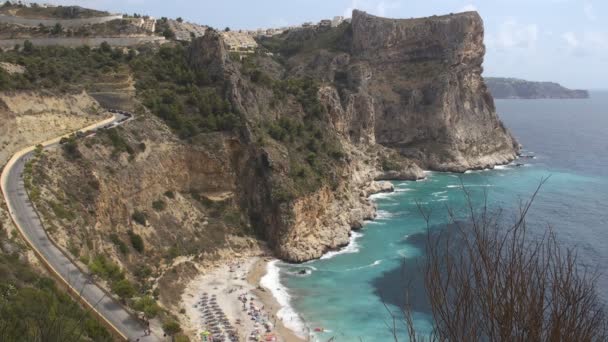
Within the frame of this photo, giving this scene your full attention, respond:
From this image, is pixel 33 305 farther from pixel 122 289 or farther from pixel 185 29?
pixel 185 29

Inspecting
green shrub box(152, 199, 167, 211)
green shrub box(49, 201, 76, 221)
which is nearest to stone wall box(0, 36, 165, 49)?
green shrub box(152, 199, 167, 211)

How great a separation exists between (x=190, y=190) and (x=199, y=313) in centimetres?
1613

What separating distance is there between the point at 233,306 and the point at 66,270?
556 inches

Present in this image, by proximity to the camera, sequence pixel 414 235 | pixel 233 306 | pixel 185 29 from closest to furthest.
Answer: pixel 233 306, pixel 414 235, pixel 185 29

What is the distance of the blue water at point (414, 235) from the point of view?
129 ft

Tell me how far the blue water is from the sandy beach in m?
2.31

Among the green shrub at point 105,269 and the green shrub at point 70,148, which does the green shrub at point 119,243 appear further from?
the green shrub at point 70,148

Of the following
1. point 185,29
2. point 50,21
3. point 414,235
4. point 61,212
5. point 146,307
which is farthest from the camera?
point 185,29

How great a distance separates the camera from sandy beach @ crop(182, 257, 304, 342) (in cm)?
3553

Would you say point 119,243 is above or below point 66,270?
below

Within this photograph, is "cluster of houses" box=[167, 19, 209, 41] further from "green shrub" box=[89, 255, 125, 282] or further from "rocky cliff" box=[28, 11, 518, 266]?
"green shrub" box=[89, 255, 125, 282]

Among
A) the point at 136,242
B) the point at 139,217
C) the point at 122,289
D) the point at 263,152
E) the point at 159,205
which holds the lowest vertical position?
the point at 136,242

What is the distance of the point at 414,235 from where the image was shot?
2370 inches

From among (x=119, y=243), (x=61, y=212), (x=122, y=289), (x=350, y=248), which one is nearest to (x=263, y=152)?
(x=350, y=248)
